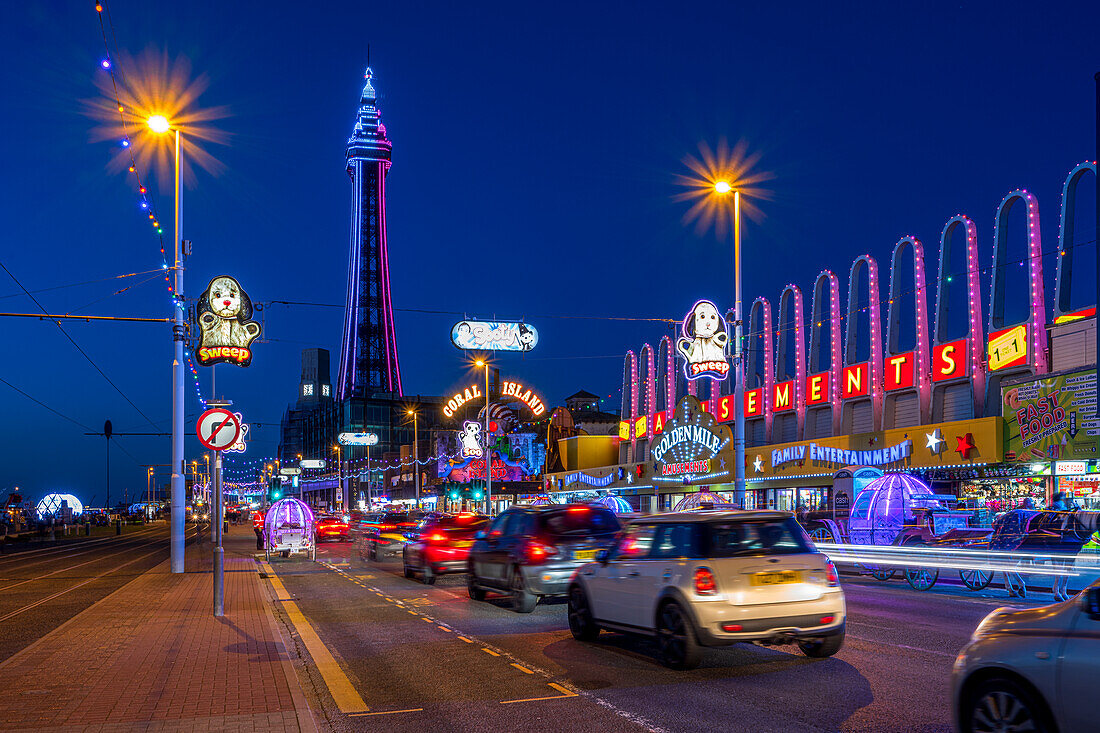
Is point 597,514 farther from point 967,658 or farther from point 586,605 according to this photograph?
point 967,658

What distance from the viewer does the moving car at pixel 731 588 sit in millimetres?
9414

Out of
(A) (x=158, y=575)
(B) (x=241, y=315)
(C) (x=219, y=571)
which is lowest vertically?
(A) (x=158, y=575)

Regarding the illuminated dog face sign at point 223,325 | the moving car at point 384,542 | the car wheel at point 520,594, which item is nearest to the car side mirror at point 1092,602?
the car wheel at point 520,594

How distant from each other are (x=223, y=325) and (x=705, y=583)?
592 inches

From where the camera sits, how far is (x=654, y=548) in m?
10.5

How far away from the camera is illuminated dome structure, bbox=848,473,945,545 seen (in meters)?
23.4

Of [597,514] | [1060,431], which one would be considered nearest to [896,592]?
[597,514]

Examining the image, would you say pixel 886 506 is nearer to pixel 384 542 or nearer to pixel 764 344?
pixel 384 542

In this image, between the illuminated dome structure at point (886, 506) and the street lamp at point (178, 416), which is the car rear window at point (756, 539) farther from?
the street lamp at point (178, 416)

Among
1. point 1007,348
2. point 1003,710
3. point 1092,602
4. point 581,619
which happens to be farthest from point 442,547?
point 1007,348

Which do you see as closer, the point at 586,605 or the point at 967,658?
the point at 967,658

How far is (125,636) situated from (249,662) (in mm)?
3211

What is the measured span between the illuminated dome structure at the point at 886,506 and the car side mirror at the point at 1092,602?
1845 centimetres

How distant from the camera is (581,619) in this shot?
11734 millimetres
